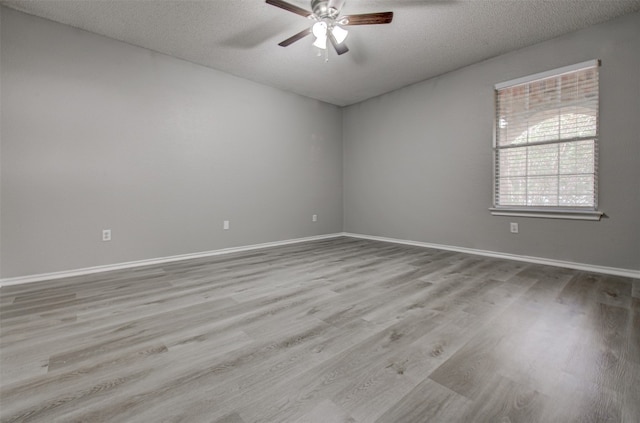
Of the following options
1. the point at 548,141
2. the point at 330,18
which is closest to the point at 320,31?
the point at 330,18

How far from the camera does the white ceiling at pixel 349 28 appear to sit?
8.70ft

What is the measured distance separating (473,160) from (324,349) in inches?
139

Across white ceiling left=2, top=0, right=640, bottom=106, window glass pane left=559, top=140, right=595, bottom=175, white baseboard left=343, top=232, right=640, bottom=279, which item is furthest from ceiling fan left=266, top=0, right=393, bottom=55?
white baseboard left=343, top=232, right=640, bottom=279

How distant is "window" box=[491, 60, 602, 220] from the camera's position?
3025mm

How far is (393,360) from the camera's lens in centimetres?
141

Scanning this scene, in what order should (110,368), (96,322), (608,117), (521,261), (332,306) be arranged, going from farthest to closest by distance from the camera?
(521,261), (608,117), (332,306), (96,322), (110,368)

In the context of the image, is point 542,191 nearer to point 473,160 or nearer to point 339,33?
point 473,160

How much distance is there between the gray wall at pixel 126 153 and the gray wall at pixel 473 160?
156 cm

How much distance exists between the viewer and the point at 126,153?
10.8 ft

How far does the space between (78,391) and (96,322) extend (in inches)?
32.3

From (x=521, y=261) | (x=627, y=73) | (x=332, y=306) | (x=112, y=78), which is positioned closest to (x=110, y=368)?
(x=332, y=306)

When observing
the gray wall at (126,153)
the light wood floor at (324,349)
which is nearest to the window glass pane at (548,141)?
the light wood floor at (324,349)

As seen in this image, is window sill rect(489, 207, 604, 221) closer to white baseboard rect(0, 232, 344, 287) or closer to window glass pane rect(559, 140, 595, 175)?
window glass pane rect(559, 140, 595, 175)

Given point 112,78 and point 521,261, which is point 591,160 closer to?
point 521,261
